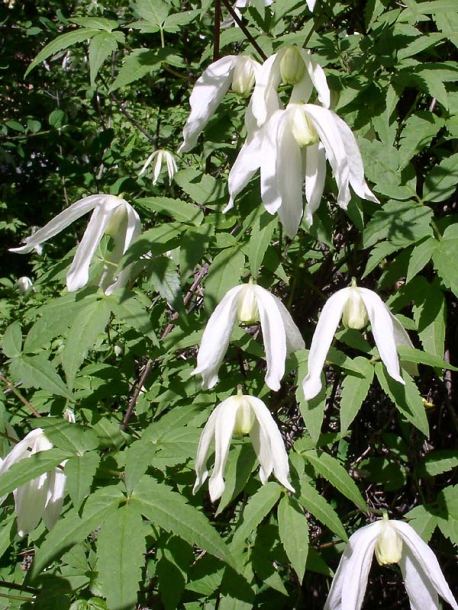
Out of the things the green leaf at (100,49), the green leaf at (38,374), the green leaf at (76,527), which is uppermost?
the green leaf at (100,49)

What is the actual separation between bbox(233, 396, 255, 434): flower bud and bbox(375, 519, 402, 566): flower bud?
0.31m

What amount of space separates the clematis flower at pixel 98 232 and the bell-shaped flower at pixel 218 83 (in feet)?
0.71

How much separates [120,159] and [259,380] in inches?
87.2

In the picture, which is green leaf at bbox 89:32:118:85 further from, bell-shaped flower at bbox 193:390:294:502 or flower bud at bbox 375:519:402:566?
flower bud at bbox 375:519:402:566

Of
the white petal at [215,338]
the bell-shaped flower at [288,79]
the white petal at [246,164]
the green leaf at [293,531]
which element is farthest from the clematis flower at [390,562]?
the bell-shaped flower at [288,79]

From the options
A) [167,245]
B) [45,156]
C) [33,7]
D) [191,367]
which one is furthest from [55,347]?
[33,7]

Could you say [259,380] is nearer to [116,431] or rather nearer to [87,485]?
[116,431]

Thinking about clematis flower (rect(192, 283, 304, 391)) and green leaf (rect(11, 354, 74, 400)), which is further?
green leaf (rect(11, 354, 74, 400))

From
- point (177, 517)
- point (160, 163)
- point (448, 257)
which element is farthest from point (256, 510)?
point (160, 163)

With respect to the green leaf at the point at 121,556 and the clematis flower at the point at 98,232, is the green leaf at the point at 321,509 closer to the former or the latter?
the green leaf at the point at 121,556

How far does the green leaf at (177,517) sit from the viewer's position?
2.98ft

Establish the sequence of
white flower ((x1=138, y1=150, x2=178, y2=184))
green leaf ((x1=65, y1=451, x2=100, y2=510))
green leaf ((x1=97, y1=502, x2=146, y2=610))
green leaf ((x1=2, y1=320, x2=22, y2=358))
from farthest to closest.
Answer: white flower ((x1=138, y1=150, x2=178, y2=184)), green leaf ((x1=2, y1=320, x2=22, y2=358)), green leaf ((x1=65, y1=451, x2=100, y2=510)), green leaf ((x1=97, y1=502, x2=146, y2=610))

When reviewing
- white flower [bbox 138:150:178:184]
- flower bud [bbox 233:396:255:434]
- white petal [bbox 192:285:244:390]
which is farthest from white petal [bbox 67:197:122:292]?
white flower [bbox 138:150:178:184]

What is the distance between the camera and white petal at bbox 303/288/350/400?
1.02 m
